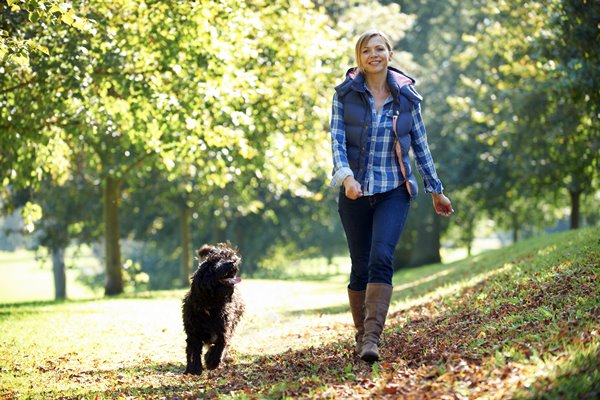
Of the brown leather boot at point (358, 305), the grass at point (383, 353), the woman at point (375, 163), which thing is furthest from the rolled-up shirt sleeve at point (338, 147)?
the grass at point (383, 353)

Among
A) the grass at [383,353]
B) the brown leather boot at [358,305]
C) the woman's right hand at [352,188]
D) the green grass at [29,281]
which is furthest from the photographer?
the green grass at [29,281]

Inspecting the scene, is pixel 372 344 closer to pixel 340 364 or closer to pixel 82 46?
pixel 340 364

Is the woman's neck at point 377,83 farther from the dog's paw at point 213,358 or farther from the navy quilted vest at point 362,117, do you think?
the dog's paw at point 213,358

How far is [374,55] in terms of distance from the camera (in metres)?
6.16

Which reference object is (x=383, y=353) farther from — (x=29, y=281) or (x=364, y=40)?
(x=29, y=281)

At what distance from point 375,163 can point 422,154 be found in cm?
52

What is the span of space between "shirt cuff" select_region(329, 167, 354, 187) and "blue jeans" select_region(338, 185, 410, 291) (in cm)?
32

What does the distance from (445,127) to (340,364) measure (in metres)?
23.9

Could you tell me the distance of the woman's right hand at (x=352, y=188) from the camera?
19.0 ft

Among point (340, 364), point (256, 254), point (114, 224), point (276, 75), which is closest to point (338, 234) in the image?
point (256, 254)

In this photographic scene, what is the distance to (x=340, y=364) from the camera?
20.4ft

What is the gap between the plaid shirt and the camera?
19.7 ft

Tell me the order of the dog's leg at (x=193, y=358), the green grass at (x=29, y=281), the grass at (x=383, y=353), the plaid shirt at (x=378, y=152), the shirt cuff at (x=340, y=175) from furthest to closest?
the green grass at (x=29, y=281), the dog's leg at (x=193, y=358), the plaid shirt at (x=378, y=152), the shirt cuff at (x=340, y=175), the grass at (x=383, y=353)

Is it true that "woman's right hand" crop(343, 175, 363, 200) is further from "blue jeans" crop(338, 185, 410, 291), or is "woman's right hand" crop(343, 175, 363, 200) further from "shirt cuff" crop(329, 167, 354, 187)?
"blue jeans" crop(338, 185, 410, 291)
